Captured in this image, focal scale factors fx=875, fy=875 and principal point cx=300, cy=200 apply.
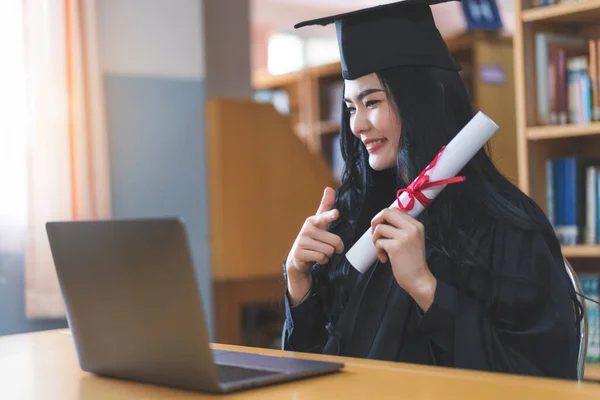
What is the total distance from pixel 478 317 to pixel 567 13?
1.70 metres

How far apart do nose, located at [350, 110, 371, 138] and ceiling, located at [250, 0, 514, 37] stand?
23.8ft

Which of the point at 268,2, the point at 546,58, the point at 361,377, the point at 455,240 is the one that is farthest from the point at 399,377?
the point at 268,2

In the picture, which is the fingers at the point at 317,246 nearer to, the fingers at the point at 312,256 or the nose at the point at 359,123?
the fingers at the point at 312,256

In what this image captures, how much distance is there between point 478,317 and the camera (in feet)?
4.58

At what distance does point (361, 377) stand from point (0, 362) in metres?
0.58

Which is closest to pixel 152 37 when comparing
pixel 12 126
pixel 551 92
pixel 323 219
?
pixel 12 126

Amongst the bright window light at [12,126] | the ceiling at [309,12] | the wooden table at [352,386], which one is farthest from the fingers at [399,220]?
the ceiling at [309,12]

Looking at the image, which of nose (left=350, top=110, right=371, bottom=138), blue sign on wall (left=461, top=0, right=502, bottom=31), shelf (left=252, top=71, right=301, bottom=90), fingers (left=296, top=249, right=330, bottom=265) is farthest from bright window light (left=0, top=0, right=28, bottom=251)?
shelf (left=252, top=71, right=301, bottom=90)

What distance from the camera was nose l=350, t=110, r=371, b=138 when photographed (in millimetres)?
1654

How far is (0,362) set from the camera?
1.32m

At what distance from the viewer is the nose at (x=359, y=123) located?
5.43ft

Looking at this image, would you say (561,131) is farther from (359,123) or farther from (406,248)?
(406,248)

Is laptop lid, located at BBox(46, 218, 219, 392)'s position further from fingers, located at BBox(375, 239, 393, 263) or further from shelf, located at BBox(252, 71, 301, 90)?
shelf, located at BBox(252, 71, 301, 90)

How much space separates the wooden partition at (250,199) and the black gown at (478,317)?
221 centimetres
